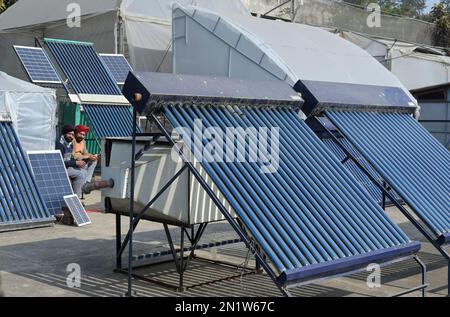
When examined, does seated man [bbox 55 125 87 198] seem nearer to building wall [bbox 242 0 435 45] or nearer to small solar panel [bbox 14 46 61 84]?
small solar panel [bbox 14 46 61 84]

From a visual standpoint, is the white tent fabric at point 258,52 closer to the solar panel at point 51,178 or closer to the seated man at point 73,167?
the seated man at point 73,167

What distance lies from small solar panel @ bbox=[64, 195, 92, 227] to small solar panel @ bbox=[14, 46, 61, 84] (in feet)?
19.9

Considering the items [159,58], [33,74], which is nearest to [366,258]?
[33,74]

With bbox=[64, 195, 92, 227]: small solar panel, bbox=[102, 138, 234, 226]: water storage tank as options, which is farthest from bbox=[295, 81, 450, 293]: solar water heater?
bbox=[64, 195, 92, 227]: small solar panel

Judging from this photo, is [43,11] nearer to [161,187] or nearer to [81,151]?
[81,151]

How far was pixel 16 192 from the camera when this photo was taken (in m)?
8.95

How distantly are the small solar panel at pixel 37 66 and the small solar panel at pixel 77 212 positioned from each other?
19.9 ft

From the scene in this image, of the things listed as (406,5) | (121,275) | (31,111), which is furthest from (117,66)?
(406,5)

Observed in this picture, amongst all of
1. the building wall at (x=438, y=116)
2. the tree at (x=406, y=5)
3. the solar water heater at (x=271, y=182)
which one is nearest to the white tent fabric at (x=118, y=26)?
the building wall at (x=438, y=116)

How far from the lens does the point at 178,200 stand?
6.11m

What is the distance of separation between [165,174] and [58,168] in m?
4.48

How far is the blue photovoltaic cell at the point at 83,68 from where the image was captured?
51.2ft

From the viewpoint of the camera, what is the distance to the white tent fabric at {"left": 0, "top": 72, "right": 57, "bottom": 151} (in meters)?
12.0

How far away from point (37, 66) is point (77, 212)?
708 cm
